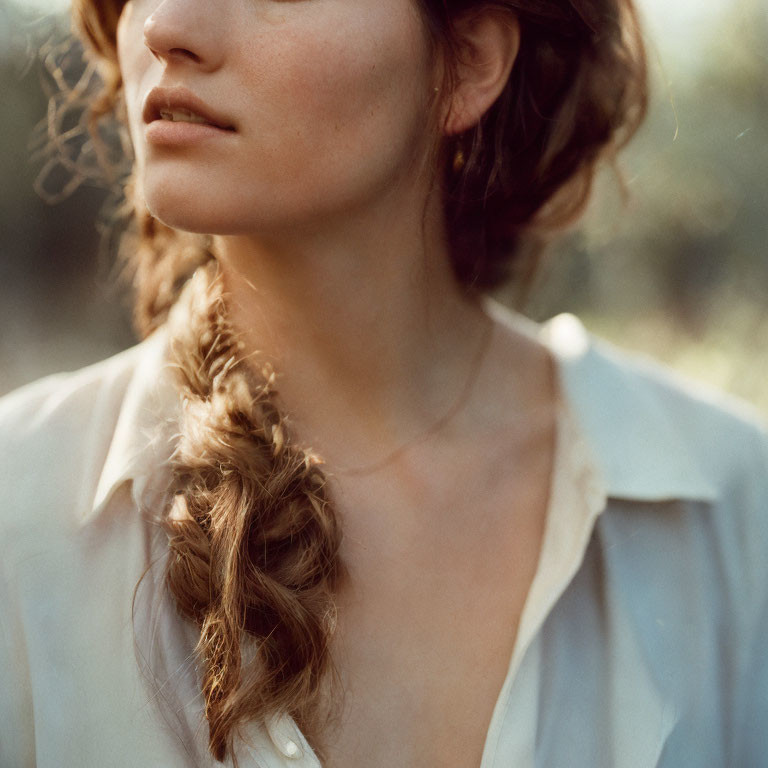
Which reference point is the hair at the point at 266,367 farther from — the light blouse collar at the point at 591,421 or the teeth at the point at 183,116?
the teeth at the point at 183,116

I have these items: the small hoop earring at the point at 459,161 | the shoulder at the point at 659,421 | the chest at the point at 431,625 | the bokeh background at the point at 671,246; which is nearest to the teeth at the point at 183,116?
the small hoop earring at the point at 459,161

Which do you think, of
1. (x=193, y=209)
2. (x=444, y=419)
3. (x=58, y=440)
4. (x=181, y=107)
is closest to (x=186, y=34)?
(x=181, y=107)

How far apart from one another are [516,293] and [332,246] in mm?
538

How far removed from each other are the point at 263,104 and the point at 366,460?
21.8 inches

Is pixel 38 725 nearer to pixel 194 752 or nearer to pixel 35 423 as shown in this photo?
pixel 194 752

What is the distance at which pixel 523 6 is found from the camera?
131cm

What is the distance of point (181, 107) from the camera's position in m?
1.11

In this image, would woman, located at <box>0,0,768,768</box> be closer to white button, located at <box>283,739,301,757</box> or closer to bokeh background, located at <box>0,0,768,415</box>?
white button, located at <box>283,739,301,757</box>

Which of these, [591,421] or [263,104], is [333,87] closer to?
[263,104]

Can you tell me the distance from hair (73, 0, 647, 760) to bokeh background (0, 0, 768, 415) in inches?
24.7

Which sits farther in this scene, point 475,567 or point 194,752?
point 475,567

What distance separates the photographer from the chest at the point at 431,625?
124cm

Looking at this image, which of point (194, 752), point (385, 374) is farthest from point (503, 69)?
point (194, 752)

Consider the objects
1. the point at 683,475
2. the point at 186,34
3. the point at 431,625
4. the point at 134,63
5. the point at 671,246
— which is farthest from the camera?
the point at 671,246
